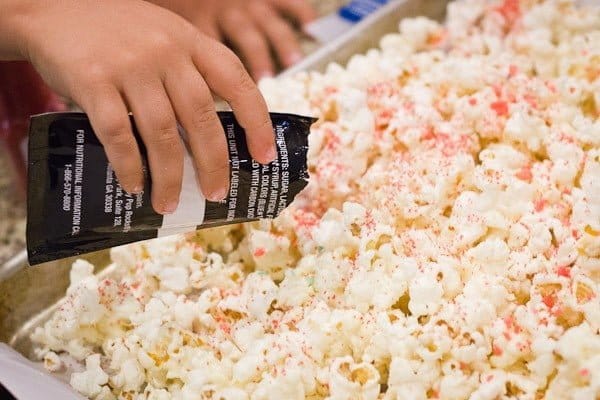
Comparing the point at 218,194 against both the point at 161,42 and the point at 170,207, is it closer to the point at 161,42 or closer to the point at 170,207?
the point at 170,207

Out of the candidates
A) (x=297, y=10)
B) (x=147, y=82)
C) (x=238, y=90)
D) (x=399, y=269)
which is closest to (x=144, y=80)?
(x=147, y=82)

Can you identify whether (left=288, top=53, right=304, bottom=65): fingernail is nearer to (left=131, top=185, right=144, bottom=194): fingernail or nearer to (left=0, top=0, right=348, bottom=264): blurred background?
(left=0, top=0, right=348, bottom=264): blurred background

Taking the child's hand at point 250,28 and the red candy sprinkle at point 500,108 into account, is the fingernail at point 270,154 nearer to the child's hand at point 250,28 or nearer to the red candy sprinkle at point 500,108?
the red candy sprinkle at point 500,108

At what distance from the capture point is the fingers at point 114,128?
2.59 feet

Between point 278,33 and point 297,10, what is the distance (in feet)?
0.37

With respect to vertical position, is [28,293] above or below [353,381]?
below

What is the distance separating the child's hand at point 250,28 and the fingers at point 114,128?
0.70 metres

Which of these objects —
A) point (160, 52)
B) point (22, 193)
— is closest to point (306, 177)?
point (160, 52)

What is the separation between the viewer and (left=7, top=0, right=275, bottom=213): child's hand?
80 cm

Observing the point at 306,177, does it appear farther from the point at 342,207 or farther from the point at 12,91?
the point at 12,91

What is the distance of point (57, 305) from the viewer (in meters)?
1.11

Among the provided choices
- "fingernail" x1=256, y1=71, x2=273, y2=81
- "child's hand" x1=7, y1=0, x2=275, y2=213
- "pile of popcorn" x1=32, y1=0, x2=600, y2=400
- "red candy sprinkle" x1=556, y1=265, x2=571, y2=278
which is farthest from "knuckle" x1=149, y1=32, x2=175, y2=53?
"fingernail" x1=256, y1=71, x2=273, y2=81

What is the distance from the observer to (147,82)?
2.68 feet

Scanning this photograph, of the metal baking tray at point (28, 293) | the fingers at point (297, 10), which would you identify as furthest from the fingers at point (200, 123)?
the fingers at point (297, 10)
